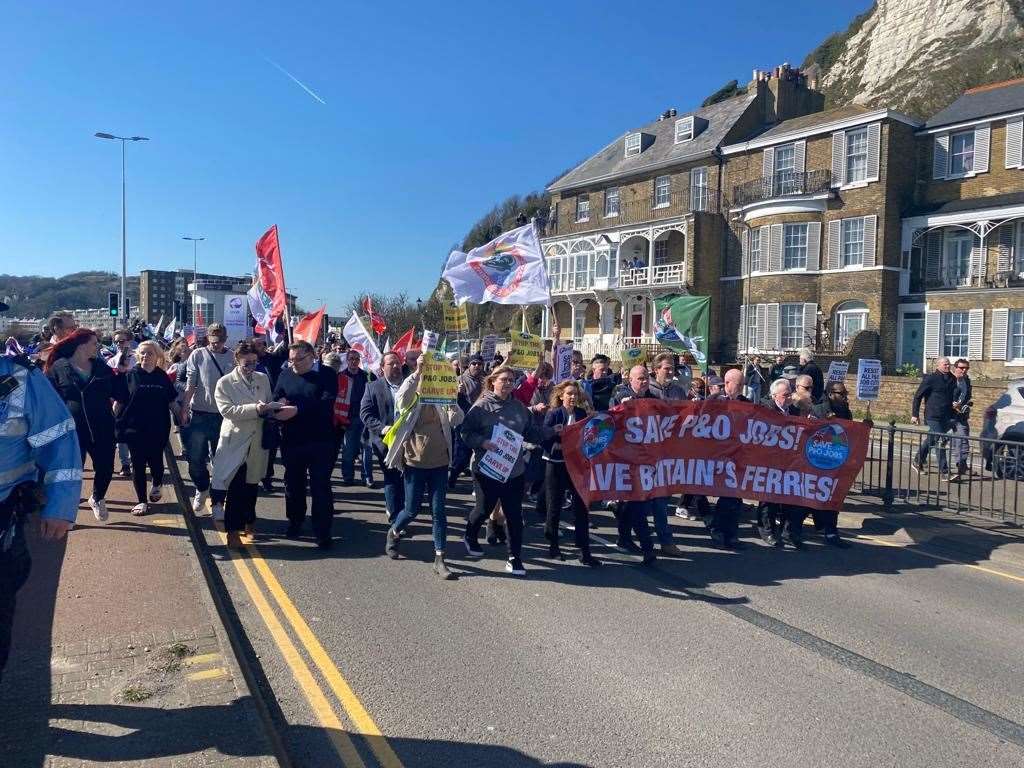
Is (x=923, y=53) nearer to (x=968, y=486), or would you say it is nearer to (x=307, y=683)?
(x=968, y=486)

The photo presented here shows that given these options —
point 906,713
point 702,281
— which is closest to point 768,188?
point 702,281

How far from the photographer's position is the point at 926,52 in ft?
190

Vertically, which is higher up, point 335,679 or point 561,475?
point 561,475

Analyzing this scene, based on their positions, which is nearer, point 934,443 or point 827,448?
point 827,448

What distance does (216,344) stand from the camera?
29.6ft

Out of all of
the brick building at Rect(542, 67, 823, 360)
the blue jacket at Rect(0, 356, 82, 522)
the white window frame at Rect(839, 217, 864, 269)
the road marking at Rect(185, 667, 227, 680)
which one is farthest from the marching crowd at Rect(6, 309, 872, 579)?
the brick building at Rect(542, 67, 823, 360)

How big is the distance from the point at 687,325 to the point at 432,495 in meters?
6.67

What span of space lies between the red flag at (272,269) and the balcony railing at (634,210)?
93.1 ft

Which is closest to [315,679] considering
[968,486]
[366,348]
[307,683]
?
[307,683]

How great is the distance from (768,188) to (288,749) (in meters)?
35.3

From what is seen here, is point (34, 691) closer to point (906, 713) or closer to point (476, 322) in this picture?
point (906, 713)

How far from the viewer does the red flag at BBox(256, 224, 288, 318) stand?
495 inches

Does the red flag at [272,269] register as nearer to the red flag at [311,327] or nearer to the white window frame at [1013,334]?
the red flag at [311,327]

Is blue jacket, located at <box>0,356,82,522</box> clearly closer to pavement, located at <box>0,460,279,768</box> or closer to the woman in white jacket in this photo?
pavement, located at <box>0,460,279,768</box>
